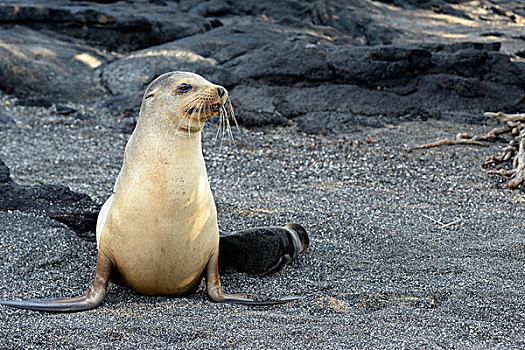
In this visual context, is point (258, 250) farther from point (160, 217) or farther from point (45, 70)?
point (45, 70)

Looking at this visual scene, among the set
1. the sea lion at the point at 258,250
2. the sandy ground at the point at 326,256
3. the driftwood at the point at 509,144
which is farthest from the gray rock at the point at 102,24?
the sea lion at the point at 258,250

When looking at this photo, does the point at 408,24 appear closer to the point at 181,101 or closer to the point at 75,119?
the point at 75,119

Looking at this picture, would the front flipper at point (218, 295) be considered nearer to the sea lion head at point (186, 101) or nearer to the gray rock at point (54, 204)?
the sea lion head at point (186, 101)

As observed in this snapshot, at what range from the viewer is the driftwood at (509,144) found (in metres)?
7.10

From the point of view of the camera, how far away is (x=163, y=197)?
11.2 ft

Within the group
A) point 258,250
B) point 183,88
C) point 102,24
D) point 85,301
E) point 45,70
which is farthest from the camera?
point 102,24

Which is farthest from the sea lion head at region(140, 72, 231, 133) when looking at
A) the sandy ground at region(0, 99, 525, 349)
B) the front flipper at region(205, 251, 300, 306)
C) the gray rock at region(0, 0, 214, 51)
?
the gray rock at region(0, 0, 214, 51)

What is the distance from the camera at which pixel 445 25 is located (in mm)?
18906

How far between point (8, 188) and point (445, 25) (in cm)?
1643

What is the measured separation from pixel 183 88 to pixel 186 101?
0.09 m

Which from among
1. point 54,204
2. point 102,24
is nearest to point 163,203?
point 54,204

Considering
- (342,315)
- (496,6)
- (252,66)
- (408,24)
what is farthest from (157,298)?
(496,6)

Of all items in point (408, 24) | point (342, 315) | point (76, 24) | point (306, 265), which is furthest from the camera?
point (408, 24)

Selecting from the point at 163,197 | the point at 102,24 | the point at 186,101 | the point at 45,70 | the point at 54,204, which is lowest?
the point at 45,70
